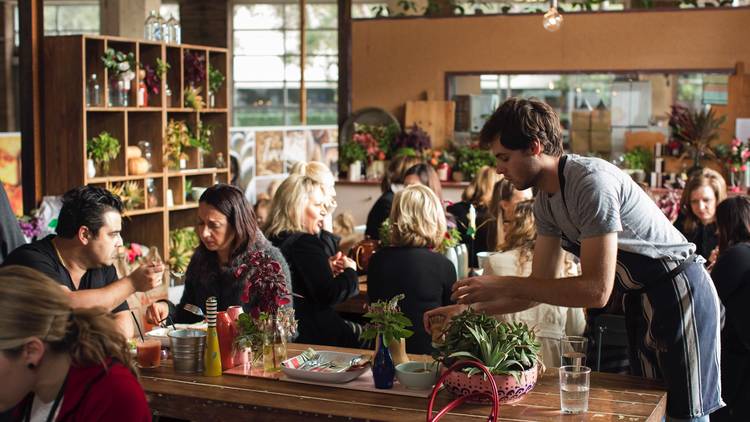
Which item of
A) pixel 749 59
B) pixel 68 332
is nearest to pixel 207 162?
pixel 749 59

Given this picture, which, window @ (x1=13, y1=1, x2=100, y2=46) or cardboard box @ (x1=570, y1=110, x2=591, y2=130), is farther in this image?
window @ (x1=13, y1=1, x2=100, y2=46)

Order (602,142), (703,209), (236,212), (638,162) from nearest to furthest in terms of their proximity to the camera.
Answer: (236,212), (703,209), (638,162), (602,142)

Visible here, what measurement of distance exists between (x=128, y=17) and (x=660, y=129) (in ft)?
17.6

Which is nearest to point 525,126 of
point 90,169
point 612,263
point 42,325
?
point 612,263

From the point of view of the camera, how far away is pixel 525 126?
2.83 metres

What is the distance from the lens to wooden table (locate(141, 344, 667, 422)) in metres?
2.79

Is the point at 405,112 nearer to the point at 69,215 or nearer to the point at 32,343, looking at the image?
the point at 69,215

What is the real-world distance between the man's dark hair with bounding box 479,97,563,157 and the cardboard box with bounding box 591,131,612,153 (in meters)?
7.38

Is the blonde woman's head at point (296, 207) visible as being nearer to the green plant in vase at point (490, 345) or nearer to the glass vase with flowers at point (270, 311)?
the glass vase with flowers at point (270, 311)

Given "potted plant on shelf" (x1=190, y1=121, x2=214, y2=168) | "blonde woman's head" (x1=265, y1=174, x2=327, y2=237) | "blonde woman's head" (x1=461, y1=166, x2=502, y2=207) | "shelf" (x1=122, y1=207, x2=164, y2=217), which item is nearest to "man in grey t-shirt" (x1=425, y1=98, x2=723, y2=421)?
"blonde woman's head" (x1=265, y1=174, x2=327, y2=237)

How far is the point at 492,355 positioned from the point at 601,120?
7.72m

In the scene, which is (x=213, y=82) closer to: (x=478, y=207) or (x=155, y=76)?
(x=155, y=76)

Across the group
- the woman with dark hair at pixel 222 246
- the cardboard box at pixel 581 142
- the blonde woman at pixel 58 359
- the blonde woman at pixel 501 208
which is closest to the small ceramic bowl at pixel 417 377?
the woman with dark hair at pixel 222 246

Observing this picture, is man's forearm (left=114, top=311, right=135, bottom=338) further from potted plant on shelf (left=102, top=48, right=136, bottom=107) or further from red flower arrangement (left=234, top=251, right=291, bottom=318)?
potted plant on shelf (left=102, top=48, right=136, bottom=107)
